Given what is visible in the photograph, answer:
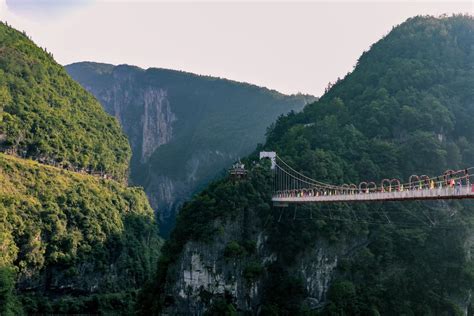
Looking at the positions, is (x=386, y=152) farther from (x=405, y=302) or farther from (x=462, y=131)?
(x=405, y=302)

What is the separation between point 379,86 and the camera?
51.4m

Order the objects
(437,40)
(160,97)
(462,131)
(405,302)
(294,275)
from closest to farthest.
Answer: (405,302)
(294,275)
(462,131)
(437,40)
(160,97)

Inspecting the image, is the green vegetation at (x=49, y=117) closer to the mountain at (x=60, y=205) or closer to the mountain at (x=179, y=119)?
the mountain at (x=60, y=205)

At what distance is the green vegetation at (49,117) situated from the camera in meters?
53.5

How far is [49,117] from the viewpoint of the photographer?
57438 millimetres

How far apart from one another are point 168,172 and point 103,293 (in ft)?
224

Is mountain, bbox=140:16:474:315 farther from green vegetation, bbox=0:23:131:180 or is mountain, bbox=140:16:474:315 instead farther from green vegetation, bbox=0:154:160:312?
green vegetation, bbox=0:23:131:180

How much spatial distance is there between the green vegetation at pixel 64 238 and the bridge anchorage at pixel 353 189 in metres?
18.3

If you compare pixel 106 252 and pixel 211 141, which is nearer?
pixel 106 252

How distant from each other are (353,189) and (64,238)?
27680 mm

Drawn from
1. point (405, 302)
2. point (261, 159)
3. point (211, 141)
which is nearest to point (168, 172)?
point (211, 141)

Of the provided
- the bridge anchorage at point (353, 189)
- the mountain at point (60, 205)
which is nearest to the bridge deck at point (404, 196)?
the bridge anchorage at point (353, 189)

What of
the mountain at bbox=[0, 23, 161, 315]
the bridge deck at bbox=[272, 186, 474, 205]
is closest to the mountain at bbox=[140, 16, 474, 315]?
the bridge deck at bbox=[272, 186, 474, 205]

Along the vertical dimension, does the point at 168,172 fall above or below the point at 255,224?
above
